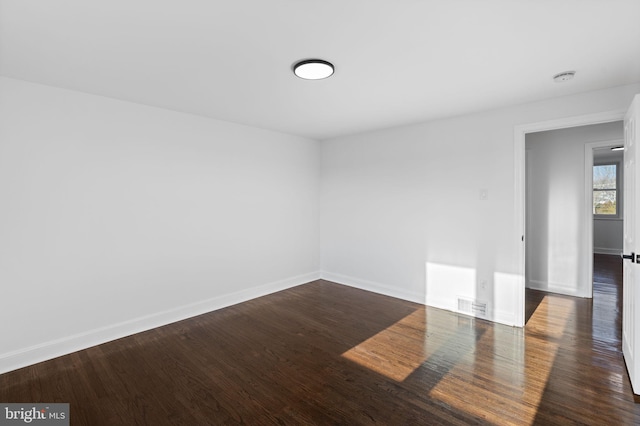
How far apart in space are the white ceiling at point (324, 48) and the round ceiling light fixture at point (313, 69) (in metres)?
0.08

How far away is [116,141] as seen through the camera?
10.3 ft

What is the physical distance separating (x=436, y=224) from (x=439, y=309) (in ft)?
3.56

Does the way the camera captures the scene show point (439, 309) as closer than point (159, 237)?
No

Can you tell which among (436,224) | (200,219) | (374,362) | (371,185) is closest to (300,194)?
(371,185)

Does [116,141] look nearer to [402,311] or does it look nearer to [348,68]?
[348,68]

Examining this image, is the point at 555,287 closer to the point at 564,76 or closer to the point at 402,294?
the point at 402,294

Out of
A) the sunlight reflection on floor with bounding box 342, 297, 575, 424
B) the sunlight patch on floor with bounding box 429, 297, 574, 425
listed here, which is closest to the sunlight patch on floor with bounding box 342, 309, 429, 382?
the sunlight reflection on floor with bounding box 342, 297, 575, 424

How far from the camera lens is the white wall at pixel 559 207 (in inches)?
168

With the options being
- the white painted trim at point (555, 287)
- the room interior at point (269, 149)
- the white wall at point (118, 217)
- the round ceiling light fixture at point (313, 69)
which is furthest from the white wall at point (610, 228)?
the white wall at point (118, 217)

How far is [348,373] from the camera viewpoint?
2.48m

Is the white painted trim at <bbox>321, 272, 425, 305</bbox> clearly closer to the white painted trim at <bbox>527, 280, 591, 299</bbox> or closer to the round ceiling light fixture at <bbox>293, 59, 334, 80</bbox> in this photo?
the white painted trim at <bbox>527, 280, 591, 299</bbox>

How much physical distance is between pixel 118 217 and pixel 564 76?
14.3 ft

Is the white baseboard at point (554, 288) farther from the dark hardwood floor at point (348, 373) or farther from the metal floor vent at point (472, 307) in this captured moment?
the metal floor vent at point (472, 307)

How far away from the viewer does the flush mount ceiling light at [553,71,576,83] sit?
8.33 feet
